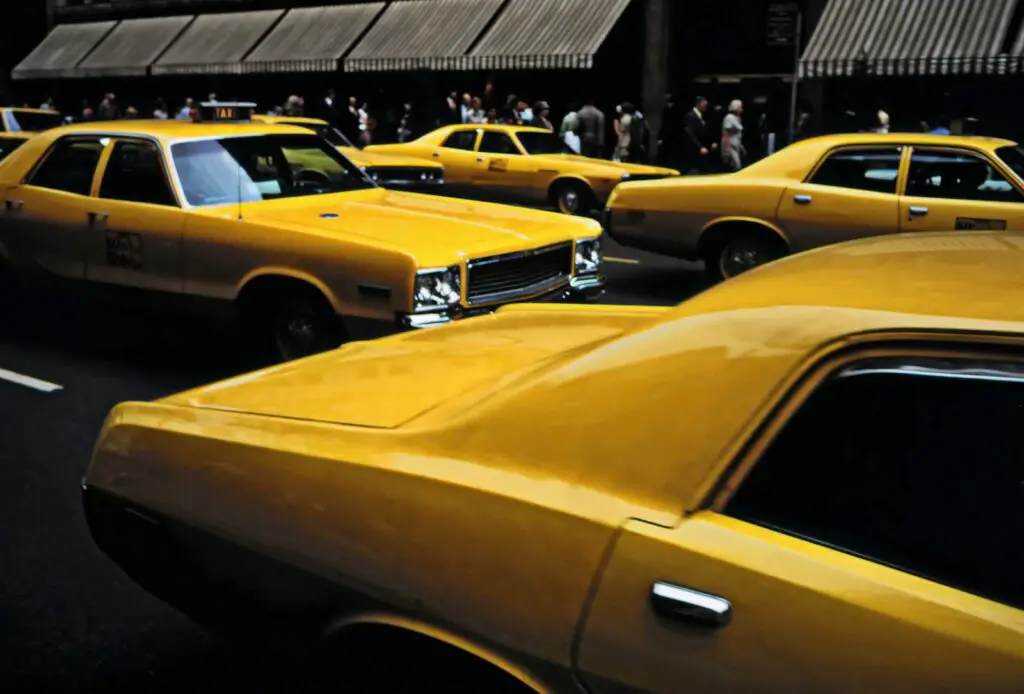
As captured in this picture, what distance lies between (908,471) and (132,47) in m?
30.6

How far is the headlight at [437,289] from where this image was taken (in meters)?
6.02

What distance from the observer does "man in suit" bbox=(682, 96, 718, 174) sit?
17.8 metres

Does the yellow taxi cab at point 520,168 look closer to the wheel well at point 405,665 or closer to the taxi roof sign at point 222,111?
the taxi roof sign at point 222,111

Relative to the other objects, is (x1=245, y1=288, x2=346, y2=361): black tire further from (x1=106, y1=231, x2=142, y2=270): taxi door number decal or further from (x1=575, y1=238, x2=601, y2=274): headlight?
(x1=575, y1=238, x2=601, y2=274): headlight

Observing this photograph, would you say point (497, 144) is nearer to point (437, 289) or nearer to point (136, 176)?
point (136, 176)

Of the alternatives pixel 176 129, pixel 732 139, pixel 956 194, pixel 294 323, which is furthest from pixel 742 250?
pixel 732 139

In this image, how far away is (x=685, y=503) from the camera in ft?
6.86

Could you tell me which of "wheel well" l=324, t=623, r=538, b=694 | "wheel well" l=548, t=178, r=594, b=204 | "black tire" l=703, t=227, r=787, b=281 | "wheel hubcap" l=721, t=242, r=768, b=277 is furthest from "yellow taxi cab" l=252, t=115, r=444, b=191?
"wheel well" l=324, t=623, r=538, b=694

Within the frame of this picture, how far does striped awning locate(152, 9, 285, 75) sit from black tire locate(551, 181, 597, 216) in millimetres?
13131

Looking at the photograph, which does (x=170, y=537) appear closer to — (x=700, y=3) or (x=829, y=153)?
(x=829, y=153)

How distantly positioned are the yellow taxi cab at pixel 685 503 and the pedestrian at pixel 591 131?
16596 millimetres

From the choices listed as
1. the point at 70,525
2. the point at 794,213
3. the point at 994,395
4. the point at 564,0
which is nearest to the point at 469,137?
the point at 564,0

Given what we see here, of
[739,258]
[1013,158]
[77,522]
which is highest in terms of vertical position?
[1013,158]

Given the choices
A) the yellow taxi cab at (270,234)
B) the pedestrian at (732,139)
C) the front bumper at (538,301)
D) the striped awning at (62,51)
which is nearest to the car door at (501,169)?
the pedestrian at (732,139)
